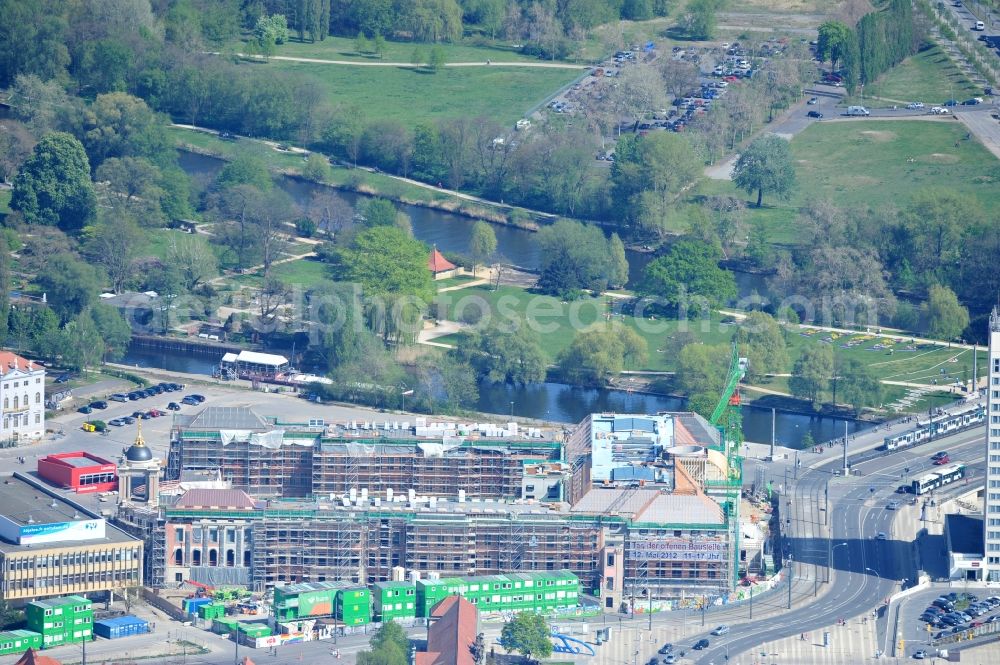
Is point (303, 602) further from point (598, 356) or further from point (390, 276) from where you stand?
point (390, 276)

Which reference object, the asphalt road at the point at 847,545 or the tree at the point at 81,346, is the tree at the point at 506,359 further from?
the asphalt road at the point at 847,545

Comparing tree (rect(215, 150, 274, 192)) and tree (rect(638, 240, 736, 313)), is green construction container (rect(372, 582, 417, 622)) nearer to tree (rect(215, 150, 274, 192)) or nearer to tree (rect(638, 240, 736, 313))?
tree (rect(638, 240, 736, 313))

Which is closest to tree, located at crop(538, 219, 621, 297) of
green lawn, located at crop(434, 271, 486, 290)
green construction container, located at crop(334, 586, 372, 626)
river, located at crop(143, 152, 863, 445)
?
green lawn, located at crop(434, 271, 486, 290)

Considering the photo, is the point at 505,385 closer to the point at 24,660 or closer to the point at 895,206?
the point at 895,206

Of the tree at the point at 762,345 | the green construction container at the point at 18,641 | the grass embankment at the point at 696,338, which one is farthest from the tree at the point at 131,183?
the green construction container at the point at 18,641

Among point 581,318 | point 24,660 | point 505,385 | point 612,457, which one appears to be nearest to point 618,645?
point 612,457

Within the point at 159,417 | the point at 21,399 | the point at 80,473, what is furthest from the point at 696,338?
the point at 80,473
